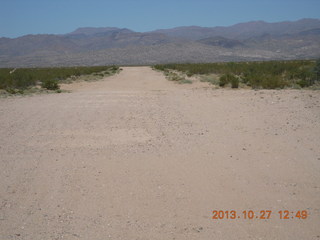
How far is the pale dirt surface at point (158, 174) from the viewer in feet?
12.6

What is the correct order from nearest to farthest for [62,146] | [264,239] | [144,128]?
[264,239]
[62,146]
[144,128]

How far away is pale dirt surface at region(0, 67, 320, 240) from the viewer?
12.6ft

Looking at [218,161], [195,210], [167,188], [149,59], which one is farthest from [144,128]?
[149,59]

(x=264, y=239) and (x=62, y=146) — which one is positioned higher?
(x=62, y=146)

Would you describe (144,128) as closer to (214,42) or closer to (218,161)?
(218,161)

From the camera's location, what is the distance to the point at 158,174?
5.22m

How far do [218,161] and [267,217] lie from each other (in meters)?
1.83

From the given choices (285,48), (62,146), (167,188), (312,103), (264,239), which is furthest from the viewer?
(285,48)

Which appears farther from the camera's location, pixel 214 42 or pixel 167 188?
pixel 214 42

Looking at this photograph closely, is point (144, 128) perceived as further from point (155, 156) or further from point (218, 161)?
point (218, 161)

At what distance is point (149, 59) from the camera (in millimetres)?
103312

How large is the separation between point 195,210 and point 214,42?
175784mm

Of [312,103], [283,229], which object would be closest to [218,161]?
[283,229]

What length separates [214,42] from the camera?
171 m
